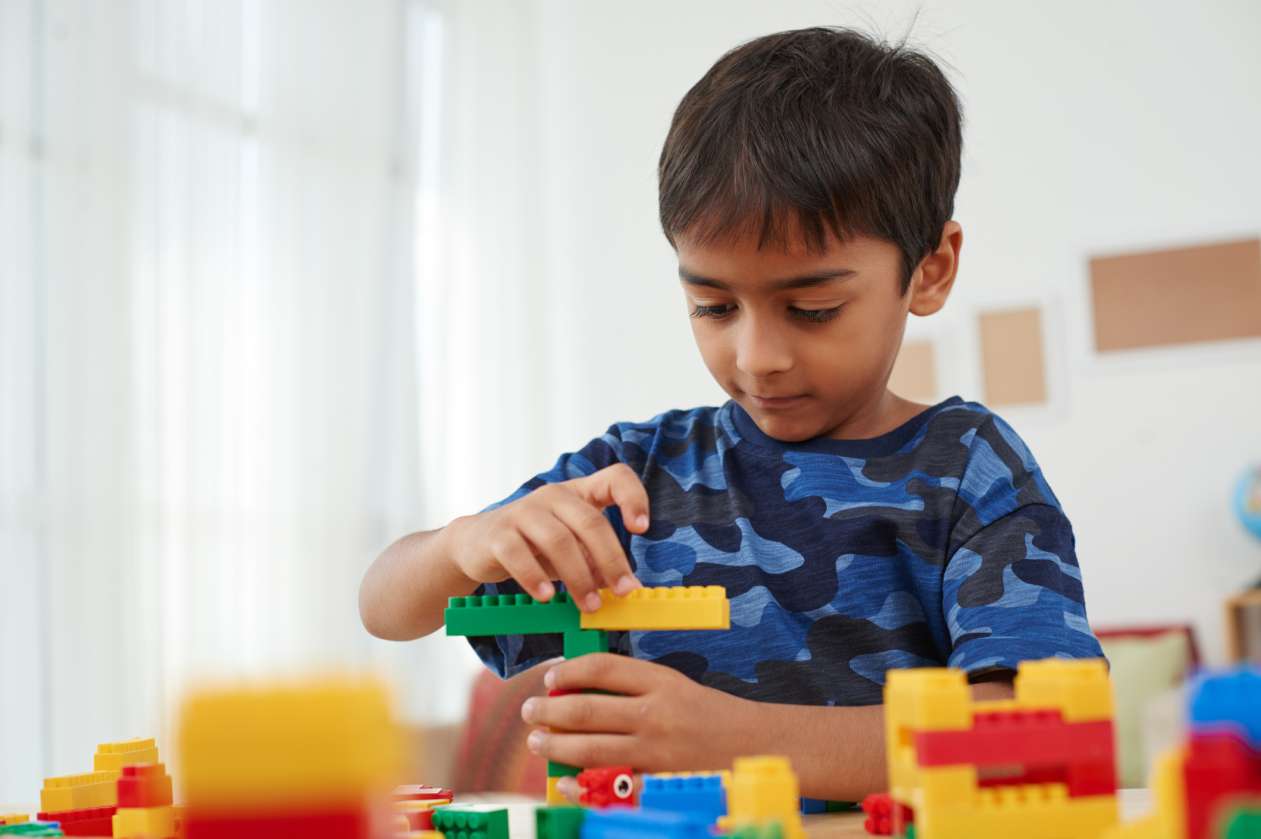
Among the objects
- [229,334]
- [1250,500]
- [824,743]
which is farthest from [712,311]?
[1250,500]

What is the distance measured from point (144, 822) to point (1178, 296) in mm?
2882

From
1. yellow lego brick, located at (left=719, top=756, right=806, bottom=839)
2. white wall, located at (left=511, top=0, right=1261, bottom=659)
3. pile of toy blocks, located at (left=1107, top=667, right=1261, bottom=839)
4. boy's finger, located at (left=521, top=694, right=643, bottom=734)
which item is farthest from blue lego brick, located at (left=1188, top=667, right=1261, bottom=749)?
white wall, located at (left=511, top=0, right=1261, bottom=659)

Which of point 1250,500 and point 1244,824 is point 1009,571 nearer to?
point 1244,824

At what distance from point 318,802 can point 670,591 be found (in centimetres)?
35

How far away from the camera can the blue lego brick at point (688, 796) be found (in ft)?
1.44

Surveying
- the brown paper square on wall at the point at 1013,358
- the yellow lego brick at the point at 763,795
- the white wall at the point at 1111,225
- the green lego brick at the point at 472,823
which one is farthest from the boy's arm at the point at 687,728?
the brown paper square on wall at the point at 1013,358

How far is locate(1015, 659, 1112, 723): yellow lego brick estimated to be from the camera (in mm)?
376

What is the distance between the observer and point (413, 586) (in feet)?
2.90

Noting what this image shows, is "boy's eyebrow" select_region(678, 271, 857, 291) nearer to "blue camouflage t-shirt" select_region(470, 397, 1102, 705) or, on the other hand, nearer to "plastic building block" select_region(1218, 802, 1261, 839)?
"blue camouflage t-shirt" select_region(470, 397, 1102, 705)

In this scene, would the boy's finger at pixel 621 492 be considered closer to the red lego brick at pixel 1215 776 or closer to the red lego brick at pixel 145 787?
the red lego brick at pixel 145 787

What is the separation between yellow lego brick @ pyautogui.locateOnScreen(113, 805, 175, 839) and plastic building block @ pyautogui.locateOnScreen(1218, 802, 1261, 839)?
0.37m

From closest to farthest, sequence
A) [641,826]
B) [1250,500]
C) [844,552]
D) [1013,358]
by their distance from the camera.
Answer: [641,826] < [844,552] < [1250,500] < [1013,358]

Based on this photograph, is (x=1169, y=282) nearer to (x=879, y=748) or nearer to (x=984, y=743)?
(x=879, y=748)

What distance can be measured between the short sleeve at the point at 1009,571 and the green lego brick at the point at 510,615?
26 centimetres
